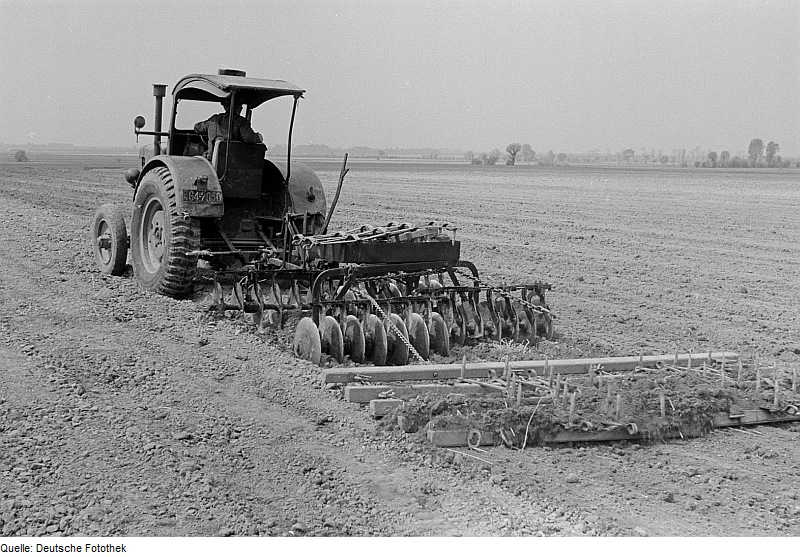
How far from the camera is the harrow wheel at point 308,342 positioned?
634cm

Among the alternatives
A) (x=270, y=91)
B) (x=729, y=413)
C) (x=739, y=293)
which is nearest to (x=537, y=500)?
(x=729, y=413)

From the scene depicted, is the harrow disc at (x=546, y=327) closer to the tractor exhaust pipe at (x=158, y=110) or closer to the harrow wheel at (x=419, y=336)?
the harrow wheel at (x=419, y=336)

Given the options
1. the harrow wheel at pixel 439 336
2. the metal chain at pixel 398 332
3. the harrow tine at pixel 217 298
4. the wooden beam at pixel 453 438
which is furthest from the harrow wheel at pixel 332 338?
the wooden beam at pixel 453 438

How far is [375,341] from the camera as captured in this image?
21.4ft

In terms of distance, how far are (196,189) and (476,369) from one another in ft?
11.0

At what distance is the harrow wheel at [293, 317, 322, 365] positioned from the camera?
634cm

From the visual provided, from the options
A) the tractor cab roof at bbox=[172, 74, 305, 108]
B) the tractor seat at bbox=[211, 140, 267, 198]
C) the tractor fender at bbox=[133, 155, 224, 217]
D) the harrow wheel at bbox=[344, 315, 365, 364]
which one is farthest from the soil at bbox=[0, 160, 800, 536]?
the tractor cab roof at bbox=[172, 74, 305, 108]

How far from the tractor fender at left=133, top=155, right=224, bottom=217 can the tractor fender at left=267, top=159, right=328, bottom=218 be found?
2.98ft

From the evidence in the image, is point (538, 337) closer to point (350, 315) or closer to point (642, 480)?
point (350, 315)

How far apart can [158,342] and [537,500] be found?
3.53m

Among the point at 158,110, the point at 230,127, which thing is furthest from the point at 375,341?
the point at 158,110

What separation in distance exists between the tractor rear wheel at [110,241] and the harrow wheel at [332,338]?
12.2ft

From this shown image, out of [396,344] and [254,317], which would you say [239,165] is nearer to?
[254,317]

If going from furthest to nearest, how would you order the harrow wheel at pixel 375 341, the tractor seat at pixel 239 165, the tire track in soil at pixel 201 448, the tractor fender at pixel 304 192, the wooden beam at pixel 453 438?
the tractor fender at pixel 304 192 < the tractor seat at pixel 239 165 < the harrow wheel at pixel 375 341 < the wooden beam at pixel 453 438 < the tire track in soil at pixel 201 448
